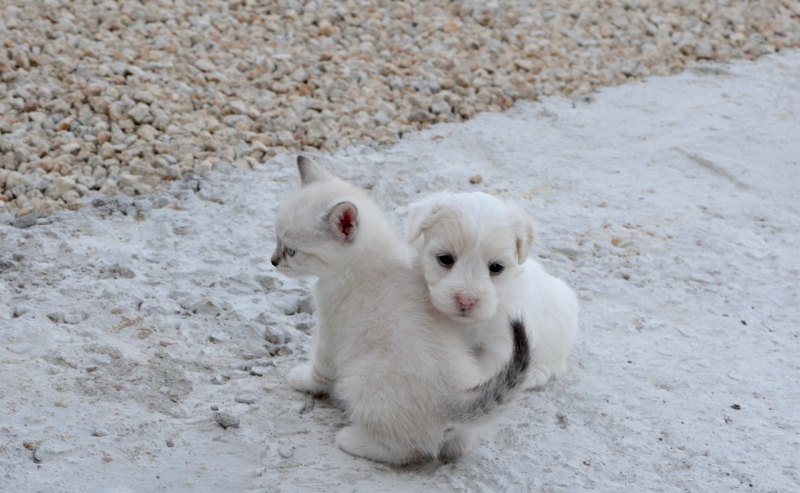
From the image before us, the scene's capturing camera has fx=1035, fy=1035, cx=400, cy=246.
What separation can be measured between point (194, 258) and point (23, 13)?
3197mm

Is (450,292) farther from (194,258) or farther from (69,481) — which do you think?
(194,258)

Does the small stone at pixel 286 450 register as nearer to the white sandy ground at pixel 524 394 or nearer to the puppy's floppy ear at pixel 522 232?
the white sandy ground at pixel 524 394

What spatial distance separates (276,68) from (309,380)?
150 inches

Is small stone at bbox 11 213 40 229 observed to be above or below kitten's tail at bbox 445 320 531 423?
below

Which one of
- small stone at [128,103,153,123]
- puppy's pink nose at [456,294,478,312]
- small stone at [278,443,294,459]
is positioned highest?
puppy's pink nose at [456,294,478,312]

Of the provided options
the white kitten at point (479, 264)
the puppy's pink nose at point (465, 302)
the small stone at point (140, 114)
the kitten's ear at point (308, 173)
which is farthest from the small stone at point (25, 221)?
the puppy's pink nose at point (465, 302)

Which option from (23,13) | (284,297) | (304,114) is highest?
(23,13)

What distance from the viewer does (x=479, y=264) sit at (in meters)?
4.36

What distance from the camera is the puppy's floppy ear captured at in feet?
14.6

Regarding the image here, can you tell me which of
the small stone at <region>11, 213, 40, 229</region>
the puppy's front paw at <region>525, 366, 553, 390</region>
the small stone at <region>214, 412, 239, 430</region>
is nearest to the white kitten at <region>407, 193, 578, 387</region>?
the puppy's front paw at <region>525, 366, 553, 390</region>

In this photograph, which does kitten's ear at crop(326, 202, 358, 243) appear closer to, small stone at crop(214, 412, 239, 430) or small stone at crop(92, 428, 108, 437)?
small stone at crop(214, 412, 239, 430)

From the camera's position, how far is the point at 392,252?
4.53m

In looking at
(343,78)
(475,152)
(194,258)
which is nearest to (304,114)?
(343,78)

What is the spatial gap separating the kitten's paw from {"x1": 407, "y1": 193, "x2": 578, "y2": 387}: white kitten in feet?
2.16
